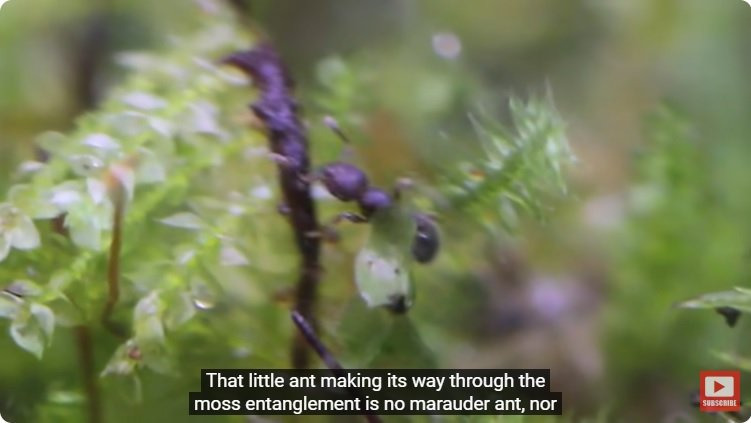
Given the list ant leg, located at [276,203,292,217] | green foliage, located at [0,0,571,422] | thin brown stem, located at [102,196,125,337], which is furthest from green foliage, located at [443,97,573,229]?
thin brown stem, located at [102,196,125,337]

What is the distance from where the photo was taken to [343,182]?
0.53 m

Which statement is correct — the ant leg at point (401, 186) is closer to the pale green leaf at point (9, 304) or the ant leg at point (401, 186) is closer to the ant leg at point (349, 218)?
the ant leg at point (349, 218)

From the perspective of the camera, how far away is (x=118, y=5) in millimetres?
630

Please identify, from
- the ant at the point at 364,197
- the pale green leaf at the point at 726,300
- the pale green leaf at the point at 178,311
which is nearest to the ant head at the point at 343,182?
the ant at the point at 364,197

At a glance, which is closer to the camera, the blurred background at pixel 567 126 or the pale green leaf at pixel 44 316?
the pale green leaf at pixel 44 316

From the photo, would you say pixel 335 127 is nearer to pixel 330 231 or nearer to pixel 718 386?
pixel 330 231

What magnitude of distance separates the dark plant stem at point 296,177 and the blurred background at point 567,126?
3cm

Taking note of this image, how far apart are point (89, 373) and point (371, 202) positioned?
8.6 inches

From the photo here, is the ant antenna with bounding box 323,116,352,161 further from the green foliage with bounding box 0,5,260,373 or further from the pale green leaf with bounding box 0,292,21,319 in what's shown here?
the pale green leaf with bounding box 0,292,21,319

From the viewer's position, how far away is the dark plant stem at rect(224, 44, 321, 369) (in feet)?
1.81

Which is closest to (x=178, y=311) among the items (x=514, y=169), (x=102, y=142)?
(x=102, y=142)

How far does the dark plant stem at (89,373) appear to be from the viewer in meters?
0.55

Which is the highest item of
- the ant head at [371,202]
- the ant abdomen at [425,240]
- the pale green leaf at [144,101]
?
the pale green leaf at [144,101]

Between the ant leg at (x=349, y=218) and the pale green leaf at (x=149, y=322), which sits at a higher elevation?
the ant leg at (x=349, y=218)
